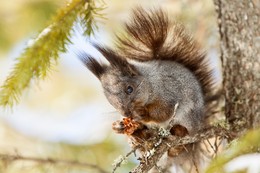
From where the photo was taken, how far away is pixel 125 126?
2.24m

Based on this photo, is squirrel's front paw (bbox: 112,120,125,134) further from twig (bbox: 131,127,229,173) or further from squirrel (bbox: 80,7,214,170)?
twig (bbox: 131,127,229,173)

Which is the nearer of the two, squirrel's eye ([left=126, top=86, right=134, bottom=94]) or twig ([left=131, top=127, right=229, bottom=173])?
twig ([left=131, top=127, right=229, bottom=173])

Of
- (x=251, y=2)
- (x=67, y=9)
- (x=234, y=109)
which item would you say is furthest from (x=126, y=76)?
(x=67, y=9)

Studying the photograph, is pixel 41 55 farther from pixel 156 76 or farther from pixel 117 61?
pixel 156 76

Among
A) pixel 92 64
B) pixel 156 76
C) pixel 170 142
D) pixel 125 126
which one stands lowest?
pixel 170 142

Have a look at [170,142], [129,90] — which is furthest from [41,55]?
[129,90]

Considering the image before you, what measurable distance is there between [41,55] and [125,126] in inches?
31.4

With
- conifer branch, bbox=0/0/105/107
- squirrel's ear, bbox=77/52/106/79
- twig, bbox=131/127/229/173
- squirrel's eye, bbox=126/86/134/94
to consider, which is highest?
squirrel's ear, bbox=77/52/106/79

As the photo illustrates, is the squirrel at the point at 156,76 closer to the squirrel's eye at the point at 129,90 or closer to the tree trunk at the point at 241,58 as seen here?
the squirrel's eye at the point at 129,90

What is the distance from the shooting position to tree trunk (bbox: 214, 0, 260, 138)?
2.00 meters

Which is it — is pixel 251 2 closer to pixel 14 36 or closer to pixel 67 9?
pixel 67 9

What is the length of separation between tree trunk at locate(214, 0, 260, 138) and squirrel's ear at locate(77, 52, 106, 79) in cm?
54

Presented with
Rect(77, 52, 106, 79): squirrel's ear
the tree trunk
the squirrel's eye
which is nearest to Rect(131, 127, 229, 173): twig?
the tree trunk

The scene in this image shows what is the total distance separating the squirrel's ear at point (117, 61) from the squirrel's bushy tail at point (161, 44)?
0.16ft
